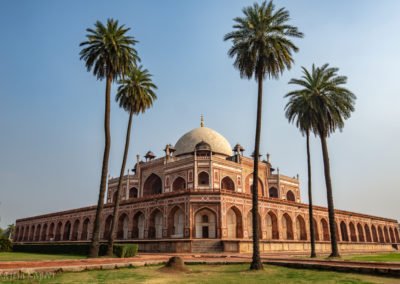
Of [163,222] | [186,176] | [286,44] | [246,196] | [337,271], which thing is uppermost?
[286,44]

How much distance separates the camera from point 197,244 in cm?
3456

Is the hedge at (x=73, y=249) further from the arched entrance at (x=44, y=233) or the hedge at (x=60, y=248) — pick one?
the arched entrance at (x=44, y=233)

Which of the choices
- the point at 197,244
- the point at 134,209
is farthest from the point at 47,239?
the point at 197,244

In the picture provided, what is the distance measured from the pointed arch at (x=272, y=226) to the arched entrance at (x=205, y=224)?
29.8 ft

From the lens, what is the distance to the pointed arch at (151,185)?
56.7 metres

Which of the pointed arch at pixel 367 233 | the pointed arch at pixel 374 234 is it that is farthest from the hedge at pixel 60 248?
the pointed arch at pixel 374 234

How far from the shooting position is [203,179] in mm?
50094

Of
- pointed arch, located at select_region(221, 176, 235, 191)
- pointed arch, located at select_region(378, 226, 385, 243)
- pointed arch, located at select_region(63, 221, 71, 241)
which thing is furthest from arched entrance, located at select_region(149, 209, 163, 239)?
pointed arch, located at select_region(378, 226, 385, 243)

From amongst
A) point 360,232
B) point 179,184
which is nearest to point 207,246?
point 179,184

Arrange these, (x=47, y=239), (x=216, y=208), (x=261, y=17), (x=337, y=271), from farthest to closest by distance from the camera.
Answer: (x=47, y=239)
(x=216, y=208)
(x=261, y=17)
(x=337, y=271)

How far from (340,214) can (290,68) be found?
4133 centimetres

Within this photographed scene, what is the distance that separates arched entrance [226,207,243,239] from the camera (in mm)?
39938

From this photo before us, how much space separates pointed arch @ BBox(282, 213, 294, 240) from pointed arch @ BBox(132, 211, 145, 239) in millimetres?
20428

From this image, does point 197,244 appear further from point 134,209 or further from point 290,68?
point 290,68
